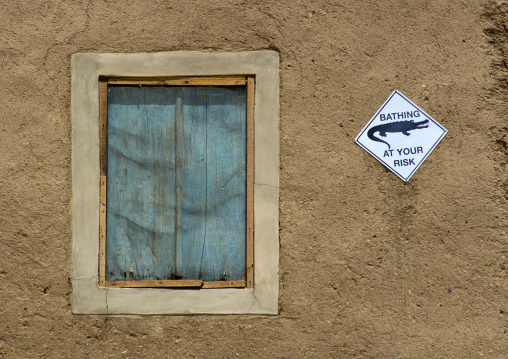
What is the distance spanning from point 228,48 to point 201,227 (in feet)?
3.47

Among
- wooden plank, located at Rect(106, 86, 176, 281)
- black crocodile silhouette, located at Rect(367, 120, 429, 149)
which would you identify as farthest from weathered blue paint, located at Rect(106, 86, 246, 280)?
black crocodile silhouette, located at Rect(367, 120, 429, 149)

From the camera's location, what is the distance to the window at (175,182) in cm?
262

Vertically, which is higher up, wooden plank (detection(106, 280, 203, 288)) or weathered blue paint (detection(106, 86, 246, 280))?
weathered blue paint (detection(106, 86, 246, 280))

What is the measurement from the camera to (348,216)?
2.62 m

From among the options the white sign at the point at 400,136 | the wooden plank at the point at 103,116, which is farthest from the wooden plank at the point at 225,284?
the white sign at the point at 400,136

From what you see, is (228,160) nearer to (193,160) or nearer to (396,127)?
(193,160)

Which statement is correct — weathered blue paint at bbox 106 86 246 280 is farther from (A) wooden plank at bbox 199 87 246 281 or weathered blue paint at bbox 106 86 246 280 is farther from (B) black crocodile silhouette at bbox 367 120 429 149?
(B) black crocodile silhouette at bbox 367 120 429 149

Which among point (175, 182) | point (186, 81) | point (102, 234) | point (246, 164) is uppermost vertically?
point (186, 81)

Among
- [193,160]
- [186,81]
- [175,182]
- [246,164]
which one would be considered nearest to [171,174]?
[175,182]

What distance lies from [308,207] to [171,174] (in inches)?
32.5

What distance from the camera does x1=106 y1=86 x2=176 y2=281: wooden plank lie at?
2.69 m

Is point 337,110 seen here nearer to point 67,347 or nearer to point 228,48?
point 228,48

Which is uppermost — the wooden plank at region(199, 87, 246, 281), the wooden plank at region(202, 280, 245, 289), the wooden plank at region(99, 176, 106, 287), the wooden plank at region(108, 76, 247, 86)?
the wooden plank at region(108, 76, 247, 86)

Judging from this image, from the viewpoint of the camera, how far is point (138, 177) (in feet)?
8.83
